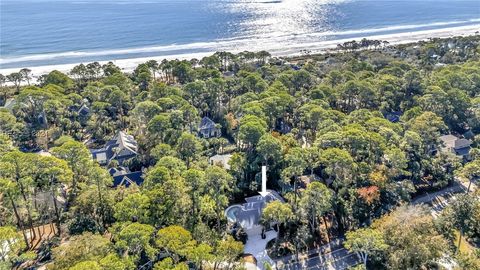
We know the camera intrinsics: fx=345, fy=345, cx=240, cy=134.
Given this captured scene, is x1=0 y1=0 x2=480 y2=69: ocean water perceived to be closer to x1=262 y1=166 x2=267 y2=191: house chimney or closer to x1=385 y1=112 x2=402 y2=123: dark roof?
x1=385 y1=112 x2=402 y2=123: dark roof

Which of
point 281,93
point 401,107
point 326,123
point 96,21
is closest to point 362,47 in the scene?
point 401,107

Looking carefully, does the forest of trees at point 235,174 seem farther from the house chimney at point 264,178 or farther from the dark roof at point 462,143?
the dark roof at point 462,143

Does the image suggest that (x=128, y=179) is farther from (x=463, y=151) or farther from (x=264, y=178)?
(x=463, y=151)

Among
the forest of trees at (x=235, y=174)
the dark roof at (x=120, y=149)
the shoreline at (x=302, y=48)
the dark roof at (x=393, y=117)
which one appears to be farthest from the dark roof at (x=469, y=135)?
the shoreline at (x=302, y=48)

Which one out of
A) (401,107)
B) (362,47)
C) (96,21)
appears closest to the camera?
(401,107)

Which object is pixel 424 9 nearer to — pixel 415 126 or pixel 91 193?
pixel 415 126

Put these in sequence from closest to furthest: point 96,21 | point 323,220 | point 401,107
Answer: point 323,220, point 401,107, point 96,21

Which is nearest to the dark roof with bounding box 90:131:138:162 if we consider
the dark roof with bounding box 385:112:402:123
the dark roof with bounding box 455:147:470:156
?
the dark roof with bounding box 385:112:402:123
